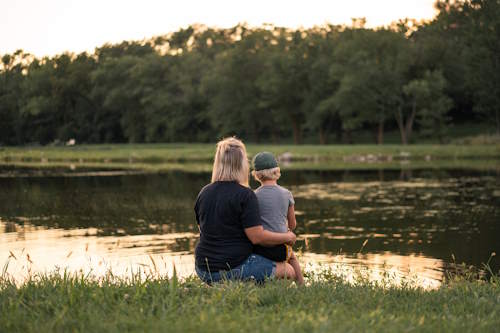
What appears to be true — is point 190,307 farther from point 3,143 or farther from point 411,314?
point 3,143

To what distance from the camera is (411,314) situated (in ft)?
17.9

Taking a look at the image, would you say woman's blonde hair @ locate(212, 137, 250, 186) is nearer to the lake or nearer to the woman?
the woman

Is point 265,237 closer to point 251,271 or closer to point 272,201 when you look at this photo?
point 251,271

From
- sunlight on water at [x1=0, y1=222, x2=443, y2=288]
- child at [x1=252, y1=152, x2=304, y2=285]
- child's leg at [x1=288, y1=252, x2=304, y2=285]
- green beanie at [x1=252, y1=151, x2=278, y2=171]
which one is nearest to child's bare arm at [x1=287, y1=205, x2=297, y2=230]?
child at [x1=252, y1=152, x2=304, y2=285]

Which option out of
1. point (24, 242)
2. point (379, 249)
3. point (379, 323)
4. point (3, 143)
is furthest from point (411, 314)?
point (3, 143)

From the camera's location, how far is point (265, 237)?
6609 millimetres

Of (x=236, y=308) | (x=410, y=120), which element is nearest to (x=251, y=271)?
(x=236, y=308)

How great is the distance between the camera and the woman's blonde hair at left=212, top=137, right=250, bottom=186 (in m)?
6.64

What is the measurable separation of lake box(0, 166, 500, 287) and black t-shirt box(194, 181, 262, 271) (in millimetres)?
438

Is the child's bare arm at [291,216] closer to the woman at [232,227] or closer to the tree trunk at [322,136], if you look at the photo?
the woman at [232,227]

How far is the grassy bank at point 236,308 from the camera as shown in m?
4.82

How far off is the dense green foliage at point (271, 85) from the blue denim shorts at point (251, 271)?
157 feet

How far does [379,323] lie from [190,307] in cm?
139

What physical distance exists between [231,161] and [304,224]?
409 inches
